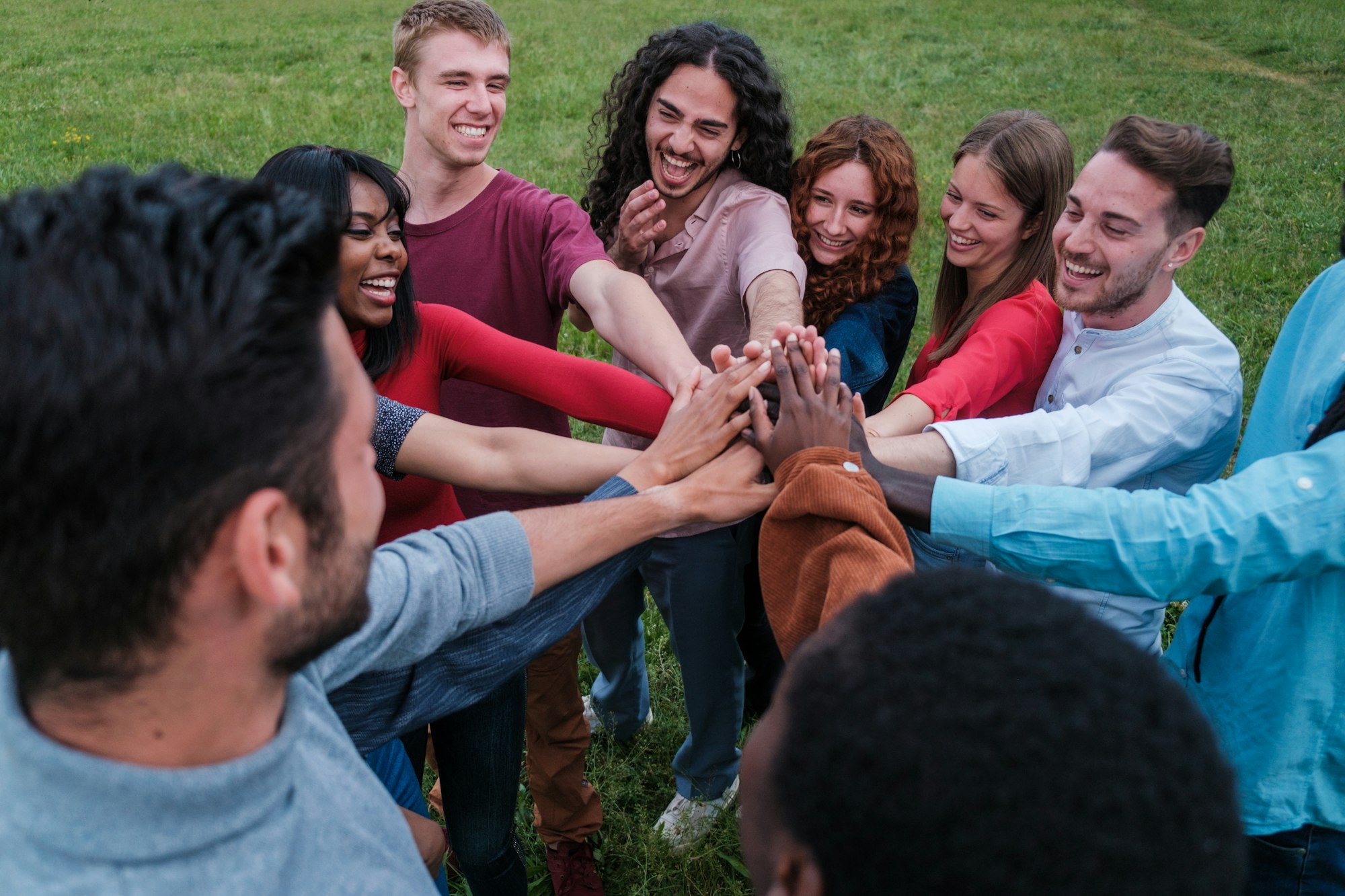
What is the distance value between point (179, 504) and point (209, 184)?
1.35 ft

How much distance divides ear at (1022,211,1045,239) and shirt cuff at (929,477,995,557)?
1339mm

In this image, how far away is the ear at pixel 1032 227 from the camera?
303cm

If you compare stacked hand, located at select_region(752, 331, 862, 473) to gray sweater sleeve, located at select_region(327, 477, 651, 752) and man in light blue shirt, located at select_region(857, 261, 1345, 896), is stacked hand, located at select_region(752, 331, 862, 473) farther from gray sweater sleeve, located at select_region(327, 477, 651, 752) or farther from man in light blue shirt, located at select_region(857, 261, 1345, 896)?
gray sweater sleeve, located at select_region(327, 477, 651, 752)

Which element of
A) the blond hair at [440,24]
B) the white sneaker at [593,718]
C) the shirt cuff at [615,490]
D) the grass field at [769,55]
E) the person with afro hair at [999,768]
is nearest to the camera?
the person with afro hair at [999,768]

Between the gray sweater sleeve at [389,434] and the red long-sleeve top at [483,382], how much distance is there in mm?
196

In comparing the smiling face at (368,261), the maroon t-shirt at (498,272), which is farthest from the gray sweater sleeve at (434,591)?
the maroon t-shirt at (498,272)

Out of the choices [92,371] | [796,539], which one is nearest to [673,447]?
[796,539]

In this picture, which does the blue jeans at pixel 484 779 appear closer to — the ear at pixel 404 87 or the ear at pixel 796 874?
the ear at pixel 796 874

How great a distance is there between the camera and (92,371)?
99 centimetres

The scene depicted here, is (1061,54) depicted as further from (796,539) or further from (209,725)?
(209,725)

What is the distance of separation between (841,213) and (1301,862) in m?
2.10

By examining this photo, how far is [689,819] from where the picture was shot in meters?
3.25

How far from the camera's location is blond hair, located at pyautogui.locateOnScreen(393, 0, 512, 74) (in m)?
3.39

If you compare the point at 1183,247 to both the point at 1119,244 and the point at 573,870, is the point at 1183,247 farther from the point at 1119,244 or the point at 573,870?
the point at 573,870
